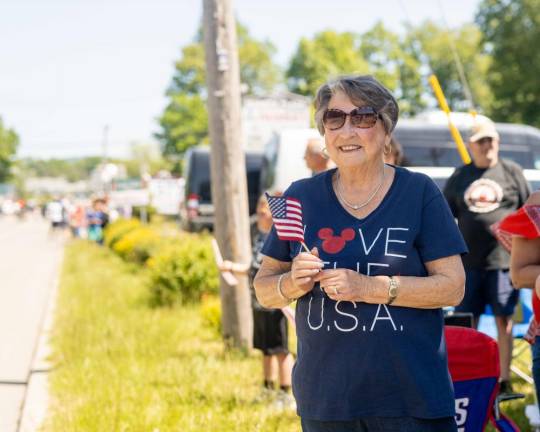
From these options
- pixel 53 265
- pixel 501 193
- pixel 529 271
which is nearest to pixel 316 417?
pixel 529 271

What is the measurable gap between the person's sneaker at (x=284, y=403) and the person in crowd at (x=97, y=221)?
Answer: 17.9 meters

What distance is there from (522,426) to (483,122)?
6.42 feet

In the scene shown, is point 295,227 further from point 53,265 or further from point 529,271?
point 53,265

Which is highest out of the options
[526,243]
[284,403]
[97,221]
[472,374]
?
[97,221]

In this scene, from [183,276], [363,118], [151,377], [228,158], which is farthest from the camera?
[183,276]

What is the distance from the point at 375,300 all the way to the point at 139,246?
12.4 metres

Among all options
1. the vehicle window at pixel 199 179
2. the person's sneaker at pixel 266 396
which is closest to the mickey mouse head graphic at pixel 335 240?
the person's sneaker at pixel 266 396

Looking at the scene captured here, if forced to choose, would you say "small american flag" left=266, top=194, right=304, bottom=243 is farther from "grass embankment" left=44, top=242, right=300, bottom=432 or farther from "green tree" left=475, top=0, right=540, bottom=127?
"green tree" left=475, top=0, right=540, bottom=127

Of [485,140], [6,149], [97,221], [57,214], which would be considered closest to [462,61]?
[57,214]

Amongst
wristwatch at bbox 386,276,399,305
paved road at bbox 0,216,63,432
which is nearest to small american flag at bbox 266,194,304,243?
wristwatch at bbox 386,276,399,305

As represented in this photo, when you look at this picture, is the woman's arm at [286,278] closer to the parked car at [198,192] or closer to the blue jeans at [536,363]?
the blue jeans at [536,363]

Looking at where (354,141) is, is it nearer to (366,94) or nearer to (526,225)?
(366,94)

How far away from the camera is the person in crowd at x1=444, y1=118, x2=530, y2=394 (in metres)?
5.18

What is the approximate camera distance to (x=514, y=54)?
38.8 m
